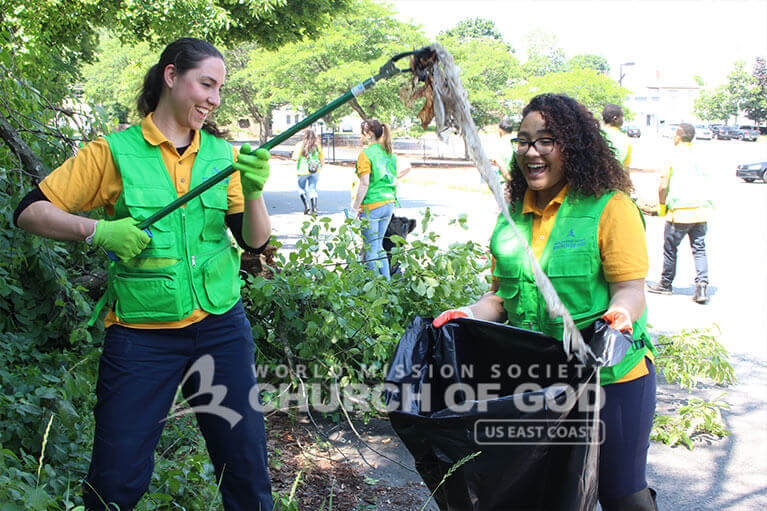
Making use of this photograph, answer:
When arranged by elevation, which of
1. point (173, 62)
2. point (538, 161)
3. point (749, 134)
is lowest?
point (538, 161)

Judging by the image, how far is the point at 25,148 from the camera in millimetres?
3250

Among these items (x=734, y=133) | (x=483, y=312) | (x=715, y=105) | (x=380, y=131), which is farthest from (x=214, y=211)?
(x=715, y=105)

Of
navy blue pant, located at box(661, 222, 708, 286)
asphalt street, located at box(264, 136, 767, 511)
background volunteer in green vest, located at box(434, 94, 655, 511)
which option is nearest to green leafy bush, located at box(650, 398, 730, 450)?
asphalt street, located at box(264, 136, 767, 511)

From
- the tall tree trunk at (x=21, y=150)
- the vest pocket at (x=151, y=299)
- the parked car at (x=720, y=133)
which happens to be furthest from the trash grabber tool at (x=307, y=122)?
the parked car at (x=720, y=133)

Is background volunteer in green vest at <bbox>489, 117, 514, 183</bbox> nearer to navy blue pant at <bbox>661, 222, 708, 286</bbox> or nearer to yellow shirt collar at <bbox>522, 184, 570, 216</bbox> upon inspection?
navy blue pant at <bbox>661, 222, 708, 286</bbox>

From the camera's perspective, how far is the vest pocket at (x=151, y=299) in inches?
82.7

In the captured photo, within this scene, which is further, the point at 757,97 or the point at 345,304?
the point at 757,97

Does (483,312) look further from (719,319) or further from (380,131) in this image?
(719,319)

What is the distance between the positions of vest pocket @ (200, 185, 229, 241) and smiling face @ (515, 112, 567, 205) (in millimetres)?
1045

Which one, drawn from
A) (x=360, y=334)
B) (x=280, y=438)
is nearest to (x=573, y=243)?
(x=360, y=334)

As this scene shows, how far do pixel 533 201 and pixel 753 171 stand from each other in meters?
23.7

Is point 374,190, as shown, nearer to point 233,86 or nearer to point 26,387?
point 26,387

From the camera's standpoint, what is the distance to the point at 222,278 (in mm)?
2264

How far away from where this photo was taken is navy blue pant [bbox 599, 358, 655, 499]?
82.9 inches
